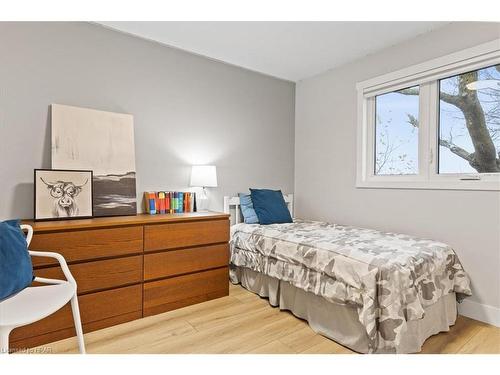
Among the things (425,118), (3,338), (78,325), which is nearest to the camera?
(3,338)

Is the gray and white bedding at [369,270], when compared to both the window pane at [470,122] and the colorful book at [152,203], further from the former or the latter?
the colorful book at [152,203]

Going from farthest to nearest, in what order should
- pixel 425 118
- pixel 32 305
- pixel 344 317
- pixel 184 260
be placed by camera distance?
pixel 425 118, pixel 184 260, pixel 344 317, pixel 32 305

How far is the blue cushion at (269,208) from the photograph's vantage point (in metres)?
3.10

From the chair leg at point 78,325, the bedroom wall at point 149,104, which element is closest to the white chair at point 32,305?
the chair leg at point 78,325

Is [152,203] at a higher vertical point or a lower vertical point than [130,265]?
higher

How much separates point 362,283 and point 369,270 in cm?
9

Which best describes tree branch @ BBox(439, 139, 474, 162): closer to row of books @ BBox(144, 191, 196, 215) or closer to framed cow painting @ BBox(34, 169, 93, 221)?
row of books @ BBox(144, 191, 196, 215)

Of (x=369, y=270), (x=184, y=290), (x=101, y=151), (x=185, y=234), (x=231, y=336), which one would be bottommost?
(x=231, y=336)

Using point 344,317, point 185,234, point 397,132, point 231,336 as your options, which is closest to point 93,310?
point 185,234

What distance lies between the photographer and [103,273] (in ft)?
6.78

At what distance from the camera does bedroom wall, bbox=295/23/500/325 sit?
2264 millimetres

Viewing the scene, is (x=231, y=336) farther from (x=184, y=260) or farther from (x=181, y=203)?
(x=181, y=203)
